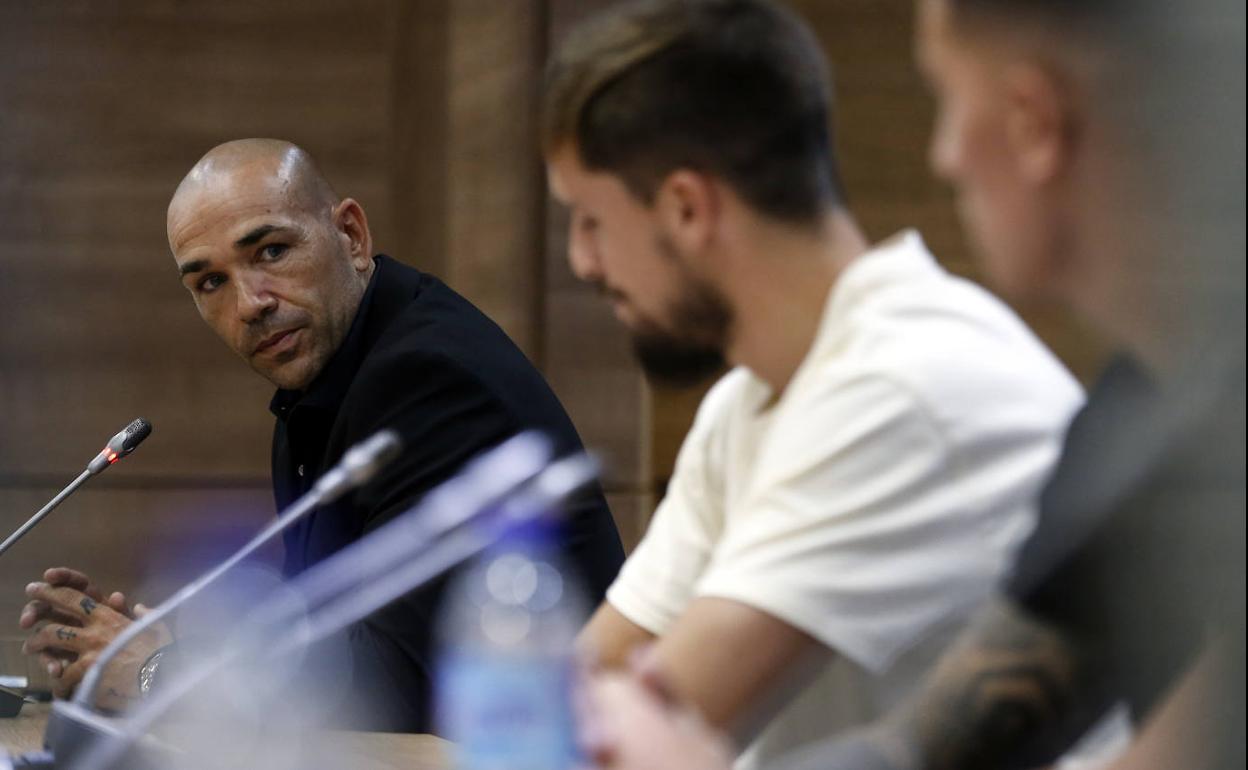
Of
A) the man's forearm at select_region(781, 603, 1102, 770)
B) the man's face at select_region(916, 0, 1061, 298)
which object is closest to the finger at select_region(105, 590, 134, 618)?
the man's forearm at select_region(781, 603, 1102, 770)

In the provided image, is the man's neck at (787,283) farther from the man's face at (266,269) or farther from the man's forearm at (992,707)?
the man's face at (266,269)

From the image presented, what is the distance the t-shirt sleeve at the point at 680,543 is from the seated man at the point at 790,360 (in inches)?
2.1

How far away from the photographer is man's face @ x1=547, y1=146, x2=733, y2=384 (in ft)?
4.63

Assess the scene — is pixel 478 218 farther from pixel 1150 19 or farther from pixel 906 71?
pixel 1150 19

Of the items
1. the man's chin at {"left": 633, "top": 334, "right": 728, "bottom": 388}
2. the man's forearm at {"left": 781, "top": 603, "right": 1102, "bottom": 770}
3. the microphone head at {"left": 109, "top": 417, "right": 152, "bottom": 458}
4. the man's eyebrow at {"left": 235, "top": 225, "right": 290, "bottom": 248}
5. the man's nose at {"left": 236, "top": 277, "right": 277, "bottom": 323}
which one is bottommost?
the man's forearm at {"left": 781, "top": 603, "right": 1102, "bottom": 770}

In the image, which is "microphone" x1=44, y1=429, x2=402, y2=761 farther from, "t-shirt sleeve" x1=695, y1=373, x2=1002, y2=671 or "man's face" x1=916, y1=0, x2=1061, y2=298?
"man's face" x1=916, y1=0, x2=1061, y2=298

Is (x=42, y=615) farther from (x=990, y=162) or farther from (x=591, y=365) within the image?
(x=591, y=365)

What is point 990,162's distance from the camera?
105cm

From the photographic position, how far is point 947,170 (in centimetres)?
112

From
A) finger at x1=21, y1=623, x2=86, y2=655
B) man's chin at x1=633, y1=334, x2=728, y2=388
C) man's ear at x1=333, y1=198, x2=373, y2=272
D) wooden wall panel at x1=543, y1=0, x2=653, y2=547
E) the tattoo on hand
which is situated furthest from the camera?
wooden wall panel at x1=543, y1=0, x2=653, y2=547

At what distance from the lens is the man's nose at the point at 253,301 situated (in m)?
2.72

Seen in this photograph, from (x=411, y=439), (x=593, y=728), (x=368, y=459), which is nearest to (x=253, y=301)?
(x=411, y=439)

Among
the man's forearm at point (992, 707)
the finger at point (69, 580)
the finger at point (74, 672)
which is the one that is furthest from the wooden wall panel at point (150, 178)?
the man's forearm at point (992, 707)

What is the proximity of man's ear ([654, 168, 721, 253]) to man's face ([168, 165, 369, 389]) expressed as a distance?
144 cm
